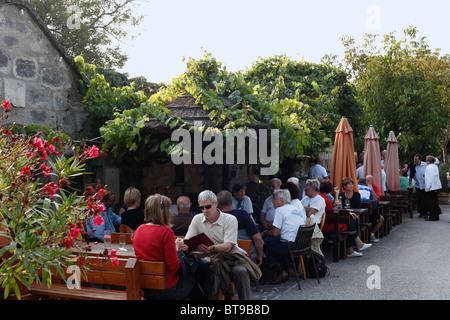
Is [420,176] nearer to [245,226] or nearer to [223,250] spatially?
[245,226]

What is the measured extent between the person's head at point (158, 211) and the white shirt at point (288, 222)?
2.45 m

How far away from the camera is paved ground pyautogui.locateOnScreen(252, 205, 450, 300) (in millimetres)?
6281

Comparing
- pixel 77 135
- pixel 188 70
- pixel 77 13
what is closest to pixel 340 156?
pixel 188 70

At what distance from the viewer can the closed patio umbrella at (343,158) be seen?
10.6 meters

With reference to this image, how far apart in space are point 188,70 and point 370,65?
13.2m

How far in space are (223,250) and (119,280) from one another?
1.16 m

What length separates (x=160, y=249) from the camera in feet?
14.9

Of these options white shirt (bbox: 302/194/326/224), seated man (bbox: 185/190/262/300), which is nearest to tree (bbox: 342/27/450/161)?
white shirt (bbox: 302/194/326/224)

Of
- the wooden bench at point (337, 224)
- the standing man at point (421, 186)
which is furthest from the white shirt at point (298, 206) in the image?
the standing man at point (421, 186)

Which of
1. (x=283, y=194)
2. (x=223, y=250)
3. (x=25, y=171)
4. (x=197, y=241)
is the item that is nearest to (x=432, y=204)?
(x=283, y=194)

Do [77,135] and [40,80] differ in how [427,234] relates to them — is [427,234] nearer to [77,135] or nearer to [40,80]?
[77,135]

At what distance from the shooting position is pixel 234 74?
883 cm

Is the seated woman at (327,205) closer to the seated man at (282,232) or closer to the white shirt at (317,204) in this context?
the white shirt at (317,204)

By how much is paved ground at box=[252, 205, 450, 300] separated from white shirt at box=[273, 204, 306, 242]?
0.69m
